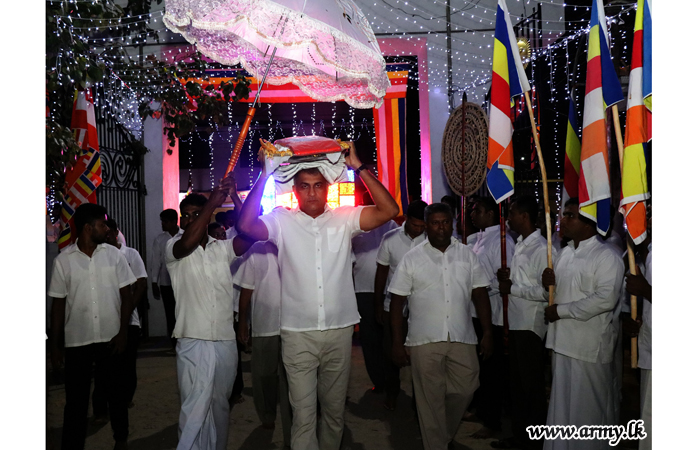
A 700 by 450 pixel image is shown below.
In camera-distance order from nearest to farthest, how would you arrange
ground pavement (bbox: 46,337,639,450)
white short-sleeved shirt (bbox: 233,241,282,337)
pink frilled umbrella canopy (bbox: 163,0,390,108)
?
pink frilled umbrella canopy (bbox: 163,0,390,108)
ground pavement (bbox: 46,337,639,450)
white short-sleeved shirt (bbox: 233,241,282,337)

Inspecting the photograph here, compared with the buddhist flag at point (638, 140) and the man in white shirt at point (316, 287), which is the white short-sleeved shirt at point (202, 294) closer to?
the man in white shirt at point (316, 287)

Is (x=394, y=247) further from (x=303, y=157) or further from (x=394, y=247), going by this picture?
(x=303, y=157)

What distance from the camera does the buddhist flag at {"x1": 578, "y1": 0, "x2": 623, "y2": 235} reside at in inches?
175

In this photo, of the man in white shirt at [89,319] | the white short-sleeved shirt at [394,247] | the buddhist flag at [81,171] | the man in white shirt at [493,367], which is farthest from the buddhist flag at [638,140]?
the buddhist flag at [81,171]

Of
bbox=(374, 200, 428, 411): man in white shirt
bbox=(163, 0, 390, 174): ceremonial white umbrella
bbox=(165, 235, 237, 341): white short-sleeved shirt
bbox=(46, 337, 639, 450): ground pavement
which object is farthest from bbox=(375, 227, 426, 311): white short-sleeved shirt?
bbox=(165, 235, 237, 341): white short-sleeved shirt

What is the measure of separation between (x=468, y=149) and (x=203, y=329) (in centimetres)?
351

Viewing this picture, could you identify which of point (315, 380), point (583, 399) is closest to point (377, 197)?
point (315, 380)

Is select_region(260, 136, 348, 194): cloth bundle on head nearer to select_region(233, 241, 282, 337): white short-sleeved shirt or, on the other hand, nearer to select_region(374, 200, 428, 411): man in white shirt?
select_region(233, 241, 282, 337): white short-sleeved shirt

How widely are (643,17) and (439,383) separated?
302 cm

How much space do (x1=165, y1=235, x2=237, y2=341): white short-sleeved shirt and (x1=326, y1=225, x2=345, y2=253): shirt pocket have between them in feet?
2.71

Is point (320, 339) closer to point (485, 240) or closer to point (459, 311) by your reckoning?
point (459, 311)

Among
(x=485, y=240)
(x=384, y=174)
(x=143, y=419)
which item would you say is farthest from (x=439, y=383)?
(x=384, y=174)

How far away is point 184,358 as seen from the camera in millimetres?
4480

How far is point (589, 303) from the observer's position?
4.40 meters
